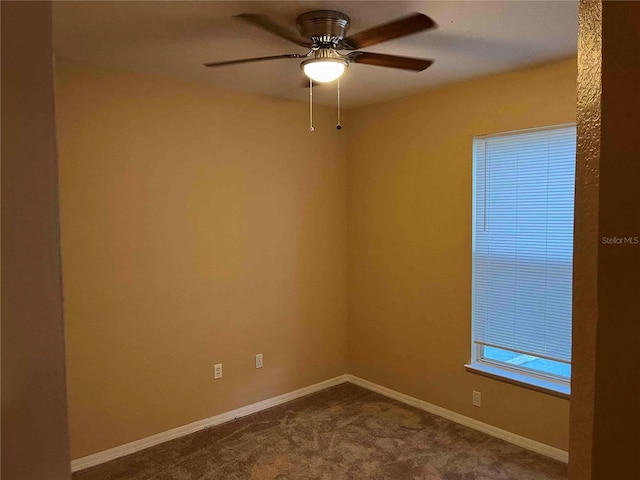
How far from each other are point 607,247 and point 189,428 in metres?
3.44

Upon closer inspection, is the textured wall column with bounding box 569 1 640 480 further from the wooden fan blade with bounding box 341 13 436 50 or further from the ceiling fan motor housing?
the ceiling fan motor housing

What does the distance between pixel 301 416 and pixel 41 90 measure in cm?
359

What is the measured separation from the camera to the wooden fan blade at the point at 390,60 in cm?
228

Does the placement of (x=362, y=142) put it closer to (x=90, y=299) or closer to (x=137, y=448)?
(x=90, y=299)

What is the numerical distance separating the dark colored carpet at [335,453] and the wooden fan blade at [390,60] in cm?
232

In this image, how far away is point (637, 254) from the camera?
521mm

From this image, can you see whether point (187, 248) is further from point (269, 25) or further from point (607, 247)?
point (607, 247)

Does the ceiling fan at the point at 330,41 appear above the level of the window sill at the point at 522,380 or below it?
above

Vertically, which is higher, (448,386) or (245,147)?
(245,147)

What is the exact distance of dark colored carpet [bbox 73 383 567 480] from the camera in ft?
9.55

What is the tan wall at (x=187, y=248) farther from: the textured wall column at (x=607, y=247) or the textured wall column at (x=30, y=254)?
the textured wall column at (x=607, y=247)

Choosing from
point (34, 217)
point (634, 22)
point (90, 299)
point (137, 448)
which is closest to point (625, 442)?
point (634, 22)
